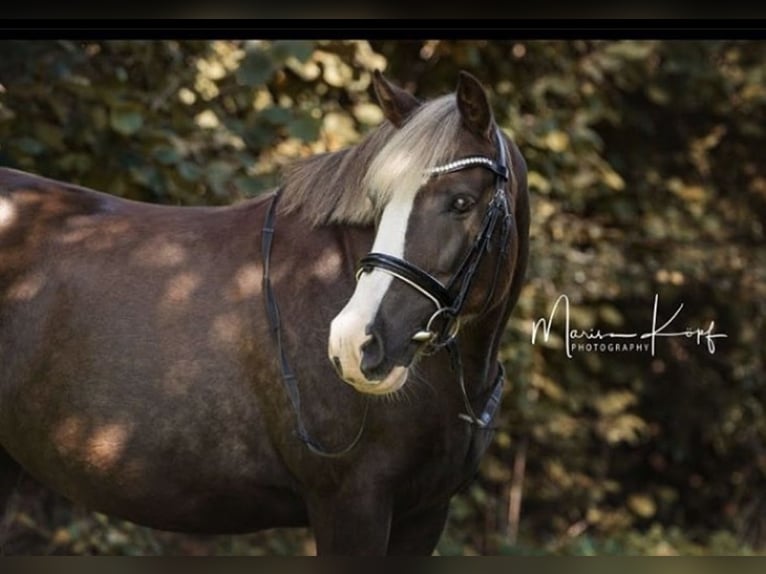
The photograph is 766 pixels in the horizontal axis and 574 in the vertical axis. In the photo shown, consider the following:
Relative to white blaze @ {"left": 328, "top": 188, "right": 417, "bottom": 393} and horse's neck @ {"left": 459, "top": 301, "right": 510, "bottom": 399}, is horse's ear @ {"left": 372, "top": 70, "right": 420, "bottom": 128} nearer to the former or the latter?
white blaze @ {"left": 328, "top": 188, "right": 417, "bottom": 393}

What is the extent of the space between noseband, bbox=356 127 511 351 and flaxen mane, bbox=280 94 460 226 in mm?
54

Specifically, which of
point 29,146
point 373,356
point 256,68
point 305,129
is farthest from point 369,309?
point 29,146

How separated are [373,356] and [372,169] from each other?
442 mm

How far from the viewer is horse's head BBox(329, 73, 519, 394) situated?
2766 millimetres

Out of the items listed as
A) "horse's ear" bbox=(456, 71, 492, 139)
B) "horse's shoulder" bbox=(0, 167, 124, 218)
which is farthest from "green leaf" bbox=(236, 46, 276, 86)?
"horse's ear" bbox=(456, 71, 492, 139)

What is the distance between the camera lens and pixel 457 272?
286cm

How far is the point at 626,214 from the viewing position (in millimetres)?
6262

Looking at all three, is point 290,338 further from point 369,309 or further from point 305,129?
point 305,129

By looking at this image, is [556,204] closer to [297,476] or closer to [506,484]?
[506,484]

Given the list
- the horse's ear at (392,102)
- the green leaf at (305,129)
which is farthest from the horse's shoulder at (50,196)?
the green leaf at (305,129)

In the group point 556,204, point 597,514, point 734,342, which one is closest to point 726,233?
point 734,342

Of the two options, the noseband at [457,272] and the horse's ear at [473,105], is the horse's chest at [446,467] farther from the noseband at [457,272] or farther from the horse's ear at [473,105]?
the horse's ear at [473,105]

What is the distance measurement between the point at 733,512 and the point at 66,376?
4297mm

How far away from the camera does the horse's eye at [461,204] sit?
9.45ft
